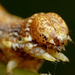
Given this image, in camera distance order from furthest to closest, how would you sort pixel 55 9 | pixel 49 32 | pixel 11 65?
pixel 55 9
pixel 11 65
pixel 49 32

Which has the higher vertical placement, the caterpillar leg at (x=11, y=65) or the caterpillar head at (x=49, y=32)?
the caterpillar head at (x=49, y=32)

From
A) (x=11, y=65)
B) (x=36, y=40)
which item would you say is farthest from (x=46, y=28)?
(x=11, y=65)

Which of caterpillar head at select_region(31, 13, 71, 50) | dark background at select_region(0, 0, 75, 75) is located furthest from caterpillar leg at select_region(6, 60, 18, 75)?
dark background at select_region(0, 0, 75, 75)

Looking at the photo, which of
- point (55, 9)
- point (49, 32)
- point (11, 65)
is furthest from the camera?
point (55, 9)

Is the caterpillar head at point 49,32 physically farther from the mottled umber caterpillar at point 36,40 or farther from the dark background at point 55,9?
the dark background at point 55,9

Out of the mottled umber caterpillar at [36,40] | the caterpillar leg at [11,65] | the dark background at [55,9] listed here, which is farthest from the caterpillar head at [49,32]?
the dark background at [55,9]

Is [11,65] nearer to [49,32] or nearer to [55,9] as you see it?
[49,32]

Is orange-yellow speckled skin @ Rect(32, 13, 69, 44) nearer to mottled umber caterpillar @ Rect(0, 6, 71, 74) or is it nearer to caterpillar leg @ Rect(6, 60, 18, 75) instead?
mottled umber caterpillar @ Rect(0, 6, 71, 74)

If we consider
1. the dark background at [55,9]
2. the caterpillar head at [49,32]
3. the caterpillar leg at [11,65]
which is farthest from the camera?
the dark background at [55,9]
